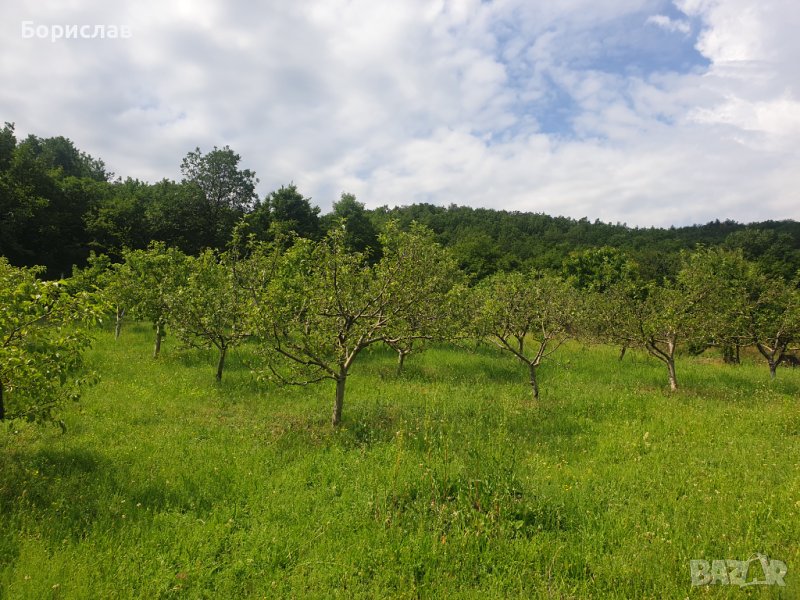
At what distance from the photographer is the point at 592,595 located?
5887 millimetres

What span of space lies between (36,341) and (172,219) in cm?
4799

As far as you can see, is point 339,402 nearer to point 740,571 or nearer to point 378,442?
point 378,442

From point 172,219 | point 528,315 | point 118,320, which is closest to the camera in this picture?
point 528,315

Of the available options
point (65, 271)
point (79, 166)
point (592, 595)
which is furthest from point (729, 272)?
point (79, 166)

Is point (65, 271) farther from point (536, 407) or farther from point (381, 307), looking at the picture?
point (536, 407)

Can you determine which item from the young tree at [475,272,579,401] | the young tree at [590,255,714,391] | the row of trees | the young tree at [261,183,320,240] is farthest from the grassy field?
the young tree at [261,183,320,240]

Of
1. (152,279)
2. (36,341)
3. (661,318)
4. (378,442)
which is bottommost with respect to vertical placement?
(378,442)

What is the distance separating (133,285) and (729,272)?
4223 cm

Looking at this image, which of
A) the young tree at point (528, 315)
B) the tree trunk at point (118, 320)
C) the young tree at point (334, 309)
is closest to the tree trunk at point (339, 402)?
the young tree at point (334, 309)

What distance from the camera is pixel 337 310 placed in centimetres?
1238

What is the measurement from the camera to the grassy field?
20.2 feet

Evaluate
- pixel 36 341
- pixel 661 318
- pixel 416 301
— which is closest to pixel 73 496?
pixel 36 341

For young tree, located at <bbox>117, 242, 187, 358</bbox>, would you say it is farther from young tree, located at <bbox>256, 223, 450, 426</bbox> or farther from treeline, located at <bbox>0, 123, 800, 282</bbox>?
young tree, located at <bbox>256, 223, 450, 426</bbox>

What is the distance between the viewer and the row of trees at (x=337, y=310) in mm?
8438
